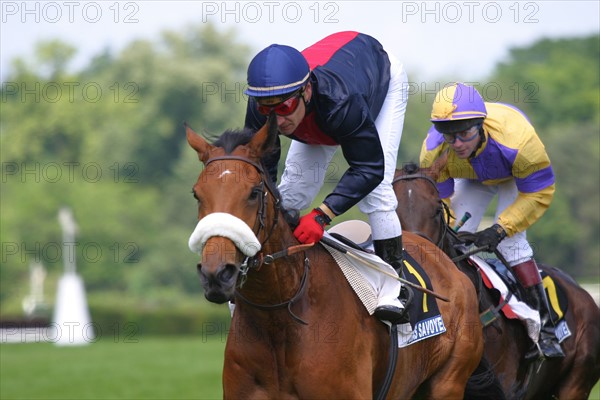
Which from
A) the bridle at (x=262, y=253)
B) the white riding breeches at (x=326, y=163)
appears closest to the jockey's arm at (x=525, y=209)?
the white riding breeches at (x=326, y=163)

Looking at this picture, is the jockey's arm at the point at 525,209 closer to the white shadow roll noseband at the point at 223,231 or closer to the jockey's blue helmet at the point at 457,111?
the jockey's blue helmet at the point at 457,111

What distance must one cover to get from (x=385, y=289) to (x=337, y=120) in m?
0.97

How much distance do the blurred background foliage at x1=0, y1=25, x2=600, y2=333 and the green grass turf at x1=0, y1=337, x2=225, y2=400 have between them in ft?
35.2

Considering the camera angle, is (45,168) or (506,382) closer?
(506,382)

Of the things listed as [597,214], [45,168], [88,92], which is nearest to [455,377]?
[597,214]

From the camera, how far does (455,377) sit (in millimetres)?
6441

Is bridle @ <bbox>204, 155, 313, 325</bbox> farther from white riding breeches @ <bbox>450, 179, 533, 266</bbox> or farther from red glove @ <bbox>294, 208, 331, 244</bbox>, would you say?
white riding breeches @ <bbox>450, 179, 533, 266</bbox>

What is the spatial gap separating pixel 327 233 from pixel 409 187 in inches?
73.4

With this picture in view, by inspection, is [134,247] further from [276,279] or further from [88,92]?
[276,279]

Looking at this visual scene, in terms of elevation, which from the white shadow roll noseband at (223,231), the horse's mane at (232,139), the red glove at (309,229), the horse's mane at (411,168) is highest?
the horse's mane at (232,139)

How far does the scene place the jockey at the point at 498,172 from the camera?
7.28 m

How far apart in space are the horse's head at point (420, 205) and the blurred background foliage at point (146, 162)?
26.4m

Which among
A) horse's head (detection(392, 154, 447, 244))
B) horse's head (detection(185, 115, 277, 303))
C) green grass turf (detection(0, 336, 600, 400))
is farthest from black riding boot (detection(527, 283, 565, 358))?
green grass turf (detection(0, 336, 600, 400))

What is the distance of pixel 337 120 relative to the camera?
5328mm
